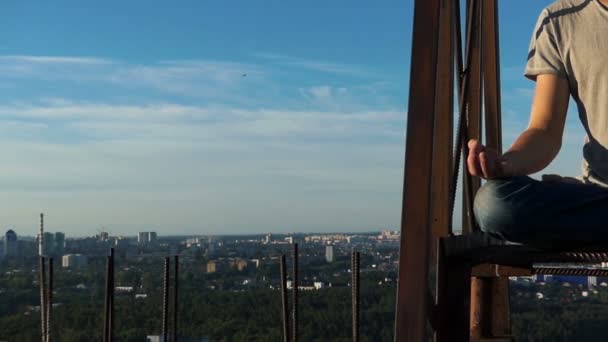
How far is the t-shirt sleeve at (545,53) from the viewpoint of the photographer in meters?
1.18

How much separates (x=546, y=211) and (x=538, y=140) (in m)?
0.16

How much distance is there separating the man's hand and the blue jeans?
0.01m

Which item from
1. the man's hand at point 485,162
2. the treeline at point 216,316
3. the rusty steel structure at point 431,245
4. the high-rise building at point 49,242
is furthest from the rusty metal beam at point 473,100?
the high-rise building at point 49,242

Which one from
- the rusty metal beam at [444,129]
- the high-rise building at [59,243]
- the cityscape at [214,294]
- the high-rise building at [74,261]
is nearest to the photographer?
the rusty metal beam at [444,129]

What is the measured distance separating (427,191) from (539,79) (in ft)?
0.68

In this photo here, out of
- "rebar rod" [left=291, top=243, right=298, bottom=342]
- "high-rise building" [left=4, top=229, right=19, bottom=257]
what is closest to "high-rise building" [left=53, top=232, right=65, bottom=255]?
"high-rise building" [left=4, top=229, right=19, bottom=257]

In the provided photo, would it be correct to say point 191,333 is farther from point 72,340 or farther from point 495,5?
point 495,5

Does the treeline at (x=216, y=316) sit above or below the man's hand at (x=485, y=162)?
Result: below

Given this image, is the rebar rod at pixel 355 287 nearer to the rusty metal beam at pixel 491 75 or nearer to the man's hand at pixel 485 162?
the rusty metal beam at pixel 491 75

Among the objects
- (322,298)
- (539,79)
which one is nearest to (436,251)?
(539,79)

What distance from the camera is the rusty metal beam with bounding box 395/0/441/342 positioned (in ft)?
3.85

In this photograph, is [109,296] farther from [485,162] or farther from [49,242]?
[49,242]

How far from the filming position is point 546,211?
1.01 metres

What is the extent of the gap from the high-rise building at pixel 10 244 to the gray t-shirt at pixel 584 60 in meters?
28.1
